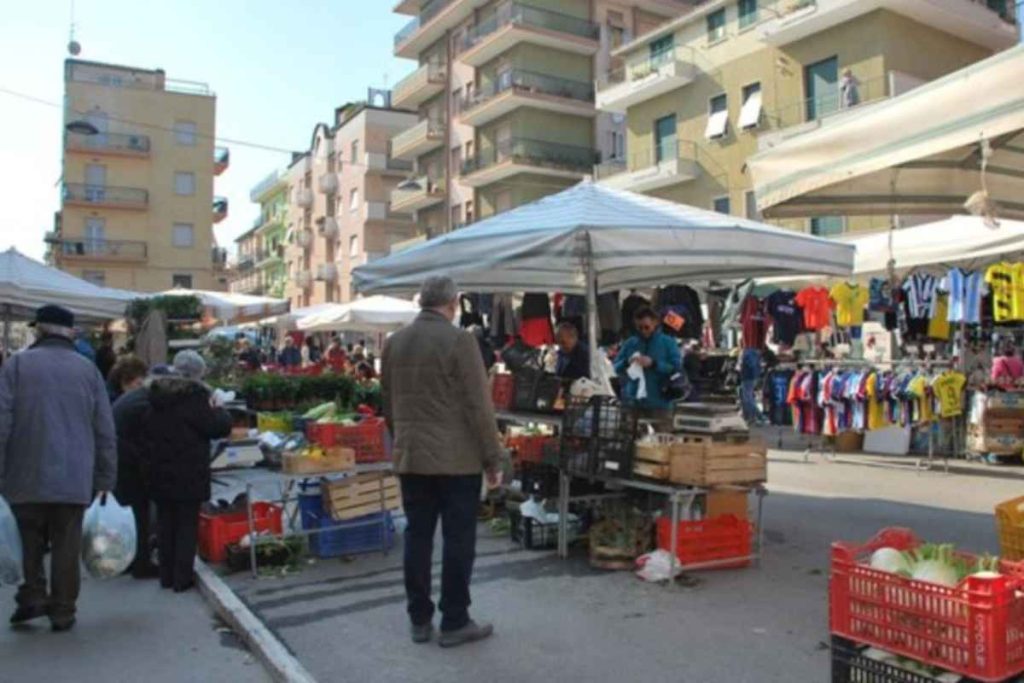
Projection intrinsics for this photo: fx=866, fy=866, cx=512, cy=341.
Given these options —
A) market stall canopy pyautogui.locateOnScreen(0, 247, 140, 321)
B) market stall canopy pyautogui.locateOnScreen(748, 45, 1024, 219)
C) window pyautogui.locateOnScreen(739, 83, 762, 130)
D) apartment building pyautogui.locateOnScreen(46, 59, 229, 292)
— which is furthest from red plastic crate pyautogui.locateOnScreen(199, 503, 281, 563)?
apartment building pyautogui.locateOnScreen(46, 59, 229, 292)

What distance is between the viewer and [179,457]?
6027 millimetres

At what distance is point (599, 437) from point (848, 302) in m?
7.22

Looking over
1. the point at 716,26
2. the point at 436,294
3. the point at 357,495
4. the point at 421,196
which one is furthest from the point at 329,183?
the point at 436,294

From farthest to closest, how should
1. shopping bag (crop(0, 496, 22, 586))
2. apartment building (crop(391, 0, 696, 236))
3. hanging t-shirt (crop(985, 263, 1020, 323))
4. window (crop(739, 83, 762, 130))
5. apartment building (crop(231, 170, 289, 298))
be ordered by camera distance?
1. apartment building (crop(231, 170, 289, 298))
2. apartment building (crop(391, 0, 696, 236))
3. window (crop(739, 83, 762, 130))
4. hanging t-shirt (crop(985, 263, 1020, 323))
5. shopping bag (crop(0, 496, 22, 586))

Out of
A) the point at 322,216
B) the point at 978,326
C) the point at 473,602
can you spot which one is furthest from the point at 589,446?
the point at 322,216

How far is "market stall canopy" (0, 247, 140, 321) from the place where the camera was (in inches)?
388

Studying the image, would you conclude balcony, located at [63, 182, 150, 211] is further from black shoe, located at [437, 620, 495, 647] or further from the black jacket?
black shoe, located at [437, 620, 495, 647]

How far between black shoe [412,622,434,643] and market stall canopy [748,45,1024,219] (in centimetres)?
294

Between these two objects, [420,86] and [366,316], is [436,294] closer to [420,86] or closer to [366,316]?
[366,316]

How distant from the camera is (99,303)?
10688mm

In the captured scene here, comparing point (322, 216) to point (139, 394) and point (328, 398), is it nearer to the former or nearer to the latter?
point (328, 398)

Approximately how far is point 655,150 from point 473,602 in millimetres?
26614

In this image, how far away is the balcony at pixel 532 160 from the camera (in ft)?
120

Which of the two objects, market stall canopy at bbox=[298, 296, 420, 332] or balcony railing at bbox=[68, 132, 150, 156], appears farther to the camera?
balcony railing at bbox=[68, 132, 150, 156]
